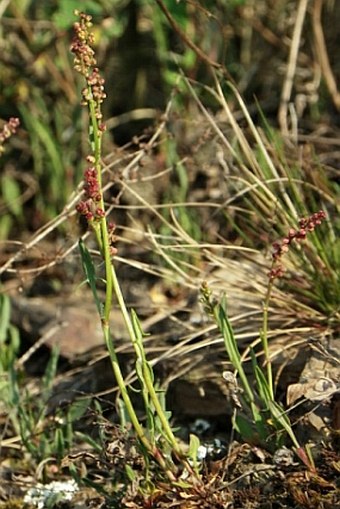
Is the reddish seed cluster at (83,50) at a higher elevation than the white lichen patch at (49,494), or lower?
higher

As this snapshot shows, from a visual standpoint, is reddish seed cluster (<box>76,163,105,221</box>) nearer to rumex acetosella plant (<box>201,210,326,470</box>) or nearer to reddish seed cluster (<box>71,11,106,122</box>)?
reddish seed cluster (<box>71,11,106,122</box>)

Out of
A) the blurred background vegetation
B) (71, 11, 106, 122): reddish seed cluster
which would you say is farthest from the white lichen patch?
the blurred background vegetation

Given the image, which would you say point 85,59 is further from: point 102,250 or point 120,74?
point 120,74

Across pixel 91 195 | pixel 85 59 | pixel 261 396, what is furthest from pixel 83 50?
pixel 261 396

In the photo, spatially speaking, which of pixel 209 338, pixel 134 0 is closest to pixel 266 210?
pixel 209 338

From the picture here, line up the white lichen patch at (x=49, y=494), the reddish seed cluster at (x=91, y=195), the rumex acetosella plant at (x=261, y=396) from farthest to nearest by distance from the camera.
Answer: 1. the white lichen patch at (x=49, y=494)
2. the rumex acetosella plant at (x=261, y=396)
3. the reddish seed cluster at (x=91, y=195)

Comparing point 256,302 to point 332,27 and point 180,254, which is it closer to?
point 180,254

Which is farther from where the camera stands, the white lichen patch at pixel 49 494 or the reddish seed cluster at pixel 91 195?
the white lichen patch at pixel 49 494

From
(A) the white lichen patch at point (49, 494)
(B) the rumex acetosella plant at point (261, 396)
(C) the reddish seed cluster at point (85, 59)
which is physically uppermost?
(C) the reddish seed cluster at point (85, 59)

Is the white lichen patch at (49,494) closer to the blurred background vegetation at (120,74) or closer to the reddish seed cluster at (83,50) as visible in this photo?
the reddish seed cluster at (83,50)

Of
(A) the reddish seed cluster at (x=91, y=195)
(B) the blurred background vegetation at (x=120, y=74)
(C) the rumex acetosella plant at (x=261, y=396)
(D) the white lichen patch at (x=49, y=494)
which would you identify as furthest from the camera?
(B) the blurred background vegetation at (x=120, y=74)

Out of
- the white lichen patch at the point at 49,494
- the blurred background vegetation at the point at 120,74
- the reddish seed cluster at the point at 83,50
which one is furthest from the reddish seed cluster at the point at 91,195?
the blurred background vegetation at the point at 120,74
